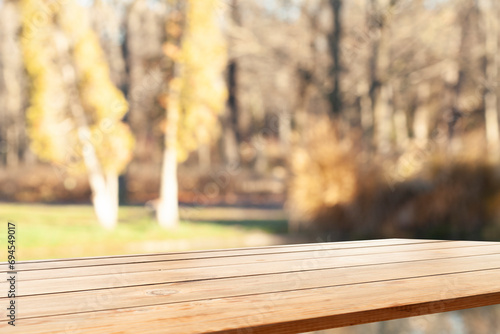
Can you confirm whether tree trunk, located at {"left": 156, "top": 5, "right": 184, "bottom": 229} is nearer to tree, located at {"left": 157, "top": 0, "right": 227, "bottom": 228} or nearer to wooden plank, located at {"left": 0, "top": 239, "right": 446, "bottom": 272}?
tree, located at {"left": 157, "top": 0, "right": 227, "bottom": 228}

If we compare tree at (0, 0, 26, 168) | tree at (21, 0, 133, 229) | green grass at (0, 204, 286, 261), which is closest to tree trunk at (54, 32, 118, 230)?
tree at (21, 0, 133, 229)

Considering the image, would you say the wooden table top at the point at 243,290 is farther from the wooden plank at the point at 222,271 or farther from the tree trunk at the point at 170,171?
the tree trunk at the point at 170,171

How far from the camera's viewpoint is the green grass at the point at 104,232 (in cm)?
548

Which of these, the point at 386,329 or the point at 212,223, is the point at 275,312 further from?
the point at 212,223

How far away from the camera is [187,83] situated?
596 centimetres

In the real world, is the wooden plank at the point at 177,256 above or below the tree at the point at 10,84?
below

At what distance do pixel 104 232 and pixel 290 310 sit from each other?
5.19 metres

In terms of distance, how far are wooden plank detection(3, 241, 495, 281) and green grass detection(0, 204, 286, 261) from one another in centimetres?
432

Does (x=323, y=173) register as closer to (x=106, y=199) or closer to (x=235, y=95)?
(x=106, y=199)

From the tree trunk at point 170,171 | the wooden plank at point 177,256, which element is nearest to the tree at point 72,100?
the tree trunk at point 170,171

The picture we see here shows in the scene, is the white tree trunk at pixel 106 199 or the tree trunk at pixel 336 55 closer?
the white tree trunk at pixel 106 199

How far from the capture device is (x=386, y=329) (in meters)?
2.99

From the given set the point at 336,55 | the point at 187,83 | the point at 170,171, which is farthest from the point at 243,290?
the point at 336,55

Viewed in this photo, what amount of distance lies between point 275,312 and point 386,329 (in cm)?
243
